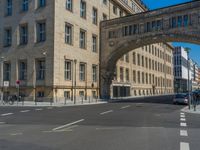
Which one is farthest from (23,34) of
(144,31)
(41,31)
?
(144,31)

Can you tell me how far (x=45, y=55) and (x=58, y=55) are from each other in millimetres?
1730

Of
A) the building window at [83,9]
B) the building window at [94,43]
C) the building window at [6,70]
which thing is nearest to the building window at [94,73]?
the building window at [94,43]

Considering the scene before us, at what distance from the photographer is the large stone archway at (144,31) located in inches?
1473

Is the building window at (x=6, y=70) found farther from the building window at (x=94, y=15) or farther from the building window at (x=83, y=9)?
the building window at (x=94, y=15)

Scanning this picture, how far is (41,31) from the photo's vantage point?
38688mm

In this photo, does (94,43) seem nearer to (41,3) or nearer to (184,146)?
(41,3)

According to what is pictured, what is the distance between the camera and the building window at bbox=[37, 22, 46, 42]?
38250 mm

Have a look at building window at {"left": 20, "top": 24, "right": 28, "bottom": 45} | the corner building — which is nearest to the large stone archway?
the corner building

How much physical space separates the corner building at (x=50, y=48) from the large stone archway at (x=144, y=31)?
166 centimetres

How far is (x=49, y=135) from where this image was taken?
10227 millimetres

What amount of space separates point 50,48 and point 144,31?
14169mm

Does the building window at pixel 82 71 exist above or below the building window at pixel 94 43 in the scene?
below

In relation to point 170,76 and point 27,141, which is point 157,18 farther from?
point 170,76

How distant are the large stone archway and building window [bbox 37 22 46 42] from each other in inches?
476
